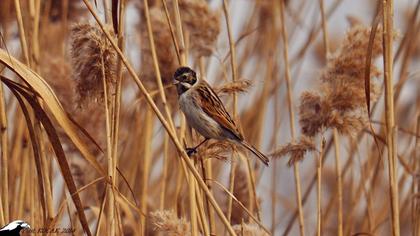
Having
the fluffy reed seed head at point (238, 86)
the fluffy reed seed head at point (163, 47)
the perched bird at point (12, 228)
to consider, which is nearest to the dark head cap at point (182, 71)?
the fluffy reed seed head at point (238, 86)

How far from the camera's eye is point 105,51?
8.23ft

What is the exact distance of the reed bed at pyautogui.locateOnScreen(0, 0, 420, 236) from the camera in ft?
7.97

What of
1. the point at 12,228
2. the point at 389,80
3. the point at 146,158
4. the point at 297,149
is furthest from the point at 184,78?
the point at 12,228

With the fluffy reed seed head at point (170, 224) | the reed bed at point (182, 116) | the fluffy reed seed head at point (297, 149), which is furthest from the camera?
the fluffy reed seed head at point (297, 149)

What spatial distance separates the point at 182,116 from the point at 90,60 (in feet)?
2.23

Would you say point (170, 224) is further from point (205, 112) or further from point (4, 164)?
point (205, 112)

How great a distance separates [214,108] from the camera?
306 cm

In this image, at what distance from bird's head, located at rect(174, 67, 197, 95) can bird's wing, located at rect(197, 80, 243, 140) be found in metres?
0.05

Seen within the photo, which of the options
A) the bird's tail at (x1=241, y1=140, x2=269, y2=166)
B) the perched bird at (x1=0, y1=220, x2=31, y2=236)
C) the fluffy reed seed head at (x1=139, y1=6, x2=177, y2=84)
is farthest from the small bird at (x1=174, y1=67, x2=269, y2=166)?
the perched bird at (x1=0, y1=220, x2=31, y2=236)

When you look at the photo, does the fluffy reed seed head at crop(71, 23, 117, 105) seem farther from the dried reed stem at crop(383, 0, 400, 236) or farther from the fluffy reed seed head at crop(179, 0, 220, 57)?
the fluffy reed seed head at crop(179, 0, 220, 57)

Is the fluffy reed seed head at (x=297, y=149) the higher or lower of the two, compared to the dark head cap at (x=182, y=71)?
lower

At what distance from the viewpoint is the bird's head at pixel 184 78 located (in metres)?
2.89

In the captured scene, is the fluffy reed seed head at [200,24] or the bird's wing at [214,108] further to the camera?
the fluffy reed seed head at [200,24]

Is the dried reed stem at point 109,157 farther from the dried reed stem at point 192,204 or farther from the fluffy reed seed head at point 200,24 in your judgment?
the fluffy reed seed head at point 200,24
